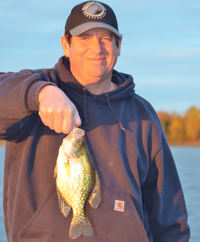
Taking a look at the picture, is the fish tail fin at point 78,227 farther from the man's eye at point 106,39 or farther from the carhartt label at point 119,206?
the man's eye at point 106,39

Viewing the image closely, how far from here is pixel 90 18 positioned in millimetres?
2672

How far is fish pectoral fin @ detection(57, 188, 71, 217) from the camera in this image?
2309 millimetres

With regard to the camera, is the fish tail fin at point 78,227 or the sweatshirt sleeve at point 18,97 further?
the fish tail fin at point 78,227

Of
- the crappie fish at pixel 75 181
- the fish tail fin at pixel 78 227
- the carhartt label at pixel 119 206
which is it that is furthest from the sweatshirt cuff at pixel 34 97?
the carhartt label at pixel 119 206

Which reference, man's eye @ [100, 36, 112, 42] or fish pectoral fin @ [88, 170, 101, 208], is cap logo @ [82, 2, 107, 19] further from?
fish pectoral fin @ [88, 170, 101, 208]

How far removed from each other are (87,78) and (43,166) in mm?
886

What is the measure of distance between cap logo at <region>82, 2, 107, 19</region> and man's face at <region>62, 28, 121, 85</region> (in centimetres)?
12

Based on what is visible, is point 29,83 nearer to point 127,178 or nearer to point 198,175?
point 127,178

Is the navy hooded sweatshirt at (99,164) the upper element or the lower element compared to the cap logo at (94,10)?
lower

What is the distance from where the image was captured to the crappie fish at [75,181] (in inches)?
89.0

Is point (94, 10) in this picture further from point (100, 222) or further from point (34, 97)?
point (100, 222)

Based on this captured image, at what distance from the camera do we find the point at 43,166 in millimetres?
2500

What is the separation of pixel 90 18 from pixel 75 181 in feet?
4.54

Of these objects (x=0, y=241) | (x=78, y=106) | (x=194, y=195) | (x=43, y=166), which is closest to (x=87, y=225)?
(x=43, y=166)
